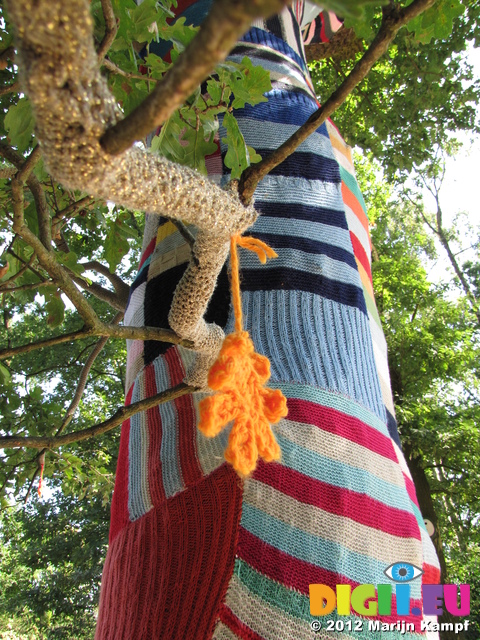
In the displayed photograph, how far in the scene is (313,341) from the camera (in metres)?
1.16

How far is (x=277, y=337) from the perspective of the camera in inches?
45.8

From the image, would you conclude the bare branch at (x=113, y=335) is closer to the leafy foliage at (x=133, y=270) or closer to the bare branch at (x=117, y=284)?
the leafy foliage at (x=133, y=270)

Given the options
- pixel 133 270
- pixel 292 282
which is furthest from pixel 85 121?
pixel 133 270

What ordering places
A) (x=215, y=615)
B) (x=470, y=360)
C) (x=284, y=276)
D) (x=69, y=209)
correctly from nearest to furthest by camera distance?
(x=215, y=615) → (x=69, y=209) → (x=284, y=276) → (x=470, y=360)

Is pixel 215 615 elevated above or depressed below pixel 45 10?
below

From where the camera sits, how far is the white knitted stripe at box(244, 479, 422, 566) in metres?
0.92

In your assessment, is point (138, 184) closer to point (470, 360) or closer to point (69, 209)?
point (69, 209)

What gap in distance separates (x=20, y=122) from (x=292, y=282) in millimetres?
693

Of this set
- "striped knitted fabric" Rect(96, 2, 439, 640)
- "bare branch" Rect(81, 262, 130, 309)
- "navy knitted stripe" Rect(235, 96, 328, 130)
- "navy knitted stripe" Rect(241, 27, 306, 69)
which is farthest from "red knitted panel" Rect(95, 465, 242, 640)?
"navy knitted stripe" Rect(241, 27, 306, 69)

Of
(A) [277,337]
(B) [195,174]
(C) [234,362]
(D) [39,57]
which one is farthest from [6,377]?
(D) [39,57]

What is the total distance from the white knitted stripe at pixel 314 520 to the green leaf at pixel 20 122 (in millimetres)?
753

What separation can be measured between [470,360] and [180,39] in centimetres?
483

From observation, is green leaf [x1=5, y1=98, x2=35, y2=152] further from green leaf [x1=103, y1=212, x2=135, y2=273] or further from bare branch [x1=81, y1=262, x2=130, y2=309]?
bare branch [x1=81, y1=262, x2=130, y2=309]

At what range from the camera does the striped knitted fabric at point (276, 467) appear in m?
0.88
